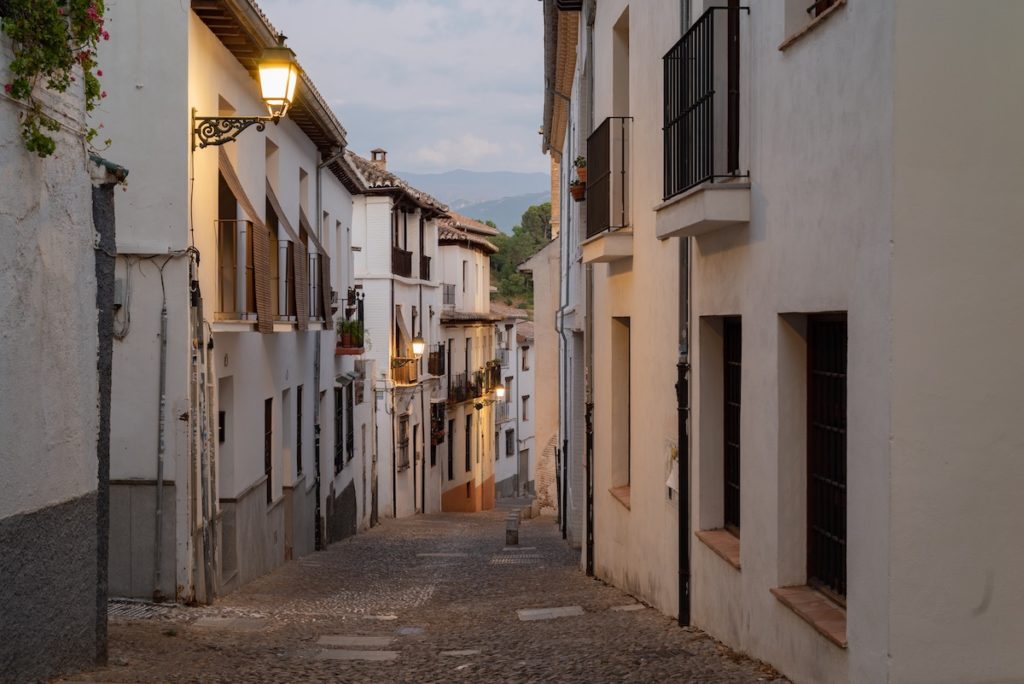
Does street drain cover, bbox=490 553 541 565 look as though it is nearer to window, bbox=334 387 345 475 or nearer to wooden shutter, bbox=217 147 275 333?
wooden shutter, bbox=217 147 275 333

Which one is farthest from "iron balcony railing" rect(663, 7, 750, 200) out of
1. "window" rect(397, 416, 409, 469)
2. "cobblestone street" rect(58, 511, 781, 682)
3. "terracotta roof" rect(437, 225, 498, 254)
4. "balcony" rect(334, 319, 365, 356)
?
"terracotta roof" rect(437, 225, 498, 254)

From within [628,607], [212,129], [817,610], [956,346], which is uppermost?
[212,129]

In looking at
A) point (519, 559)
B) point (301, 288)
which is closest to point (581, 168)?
point (301, 288)

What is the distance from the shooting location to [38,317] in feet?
20.2

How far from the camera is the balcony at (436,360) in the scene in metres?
36.5

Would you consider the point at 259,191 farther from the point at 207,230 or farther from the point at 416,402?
the point at 416,402

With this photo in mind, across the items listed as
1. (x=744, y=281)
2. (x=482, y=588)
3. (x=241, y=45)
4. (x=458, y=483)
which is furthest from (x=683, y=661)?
(x=458, y=483)

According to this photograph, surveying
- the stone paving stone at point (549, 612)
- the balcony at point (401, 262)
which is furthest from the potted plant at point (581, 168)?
the balcony at point (401, 262)

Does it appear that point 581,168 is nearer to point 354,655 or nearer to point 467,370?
point 354,655

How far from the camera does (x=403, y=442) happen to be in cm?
3262

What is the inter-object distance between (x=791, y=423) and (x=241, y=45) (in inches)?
342

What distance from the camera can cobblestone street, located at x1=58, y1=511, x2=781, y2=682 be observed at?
759cm

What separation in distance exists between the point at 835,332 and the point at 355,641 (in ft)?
16.8

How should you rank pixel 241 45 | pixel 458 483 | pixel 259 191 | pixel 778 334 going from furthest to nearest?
pixel 458 483
pixel 259 191
pixel 241 45
pixel 778 334
